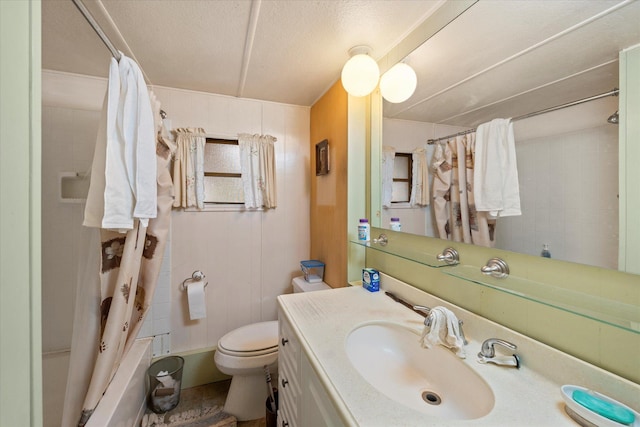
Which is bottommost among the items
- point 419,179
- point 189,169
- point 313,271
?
point 313,271

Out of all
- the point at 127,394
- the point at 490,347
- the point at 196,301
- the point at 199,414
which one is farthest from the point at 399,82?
the point at 199,414

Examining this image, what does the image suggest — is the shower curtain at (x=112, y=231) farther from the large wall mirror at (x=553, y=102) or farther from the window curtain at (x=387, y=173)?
the large wall mirror at (x=553, y=102)

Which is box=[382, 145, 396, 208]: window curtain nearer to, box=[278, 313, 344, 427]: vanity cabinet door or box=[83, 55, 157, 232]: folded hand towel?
box=[278, 313, 344, 427]: vanity cabinet door

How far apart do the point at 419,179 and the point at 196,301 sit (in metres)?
1.67

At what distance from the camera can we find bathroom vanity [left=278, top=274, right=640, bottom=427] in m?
0.57

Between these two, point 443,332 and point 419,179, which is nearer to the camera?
point 443,332

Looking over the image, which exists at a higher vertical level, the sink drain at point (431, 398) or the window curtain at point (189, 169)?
the window curtain at point (189, 169)

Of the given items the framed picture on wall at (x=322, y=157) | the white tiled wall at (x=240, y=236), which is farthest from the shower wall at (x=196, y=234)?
the framed picture on wall at (x=322, y=157)

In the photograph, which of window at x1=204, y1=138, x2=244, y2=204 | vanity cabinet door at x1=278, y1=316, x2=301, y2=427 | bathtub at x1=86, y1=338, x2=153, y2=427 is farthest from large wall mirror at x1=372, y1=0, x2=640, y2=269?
bathtub at x1=86, y1=338, x2=153, y2=427

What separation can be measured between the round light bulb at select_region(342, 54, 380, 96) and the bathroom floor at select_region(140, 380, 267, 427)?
2.06m

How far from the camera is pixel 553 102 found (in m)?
0.74

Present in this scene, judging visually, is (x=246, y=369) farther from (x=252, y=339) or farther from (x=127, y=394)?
(x=127, y=394)

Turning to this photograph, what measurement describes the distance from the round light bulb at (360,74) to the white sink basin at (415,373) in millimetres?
1166

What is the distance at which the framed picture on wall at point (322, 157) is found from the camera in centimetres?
183
